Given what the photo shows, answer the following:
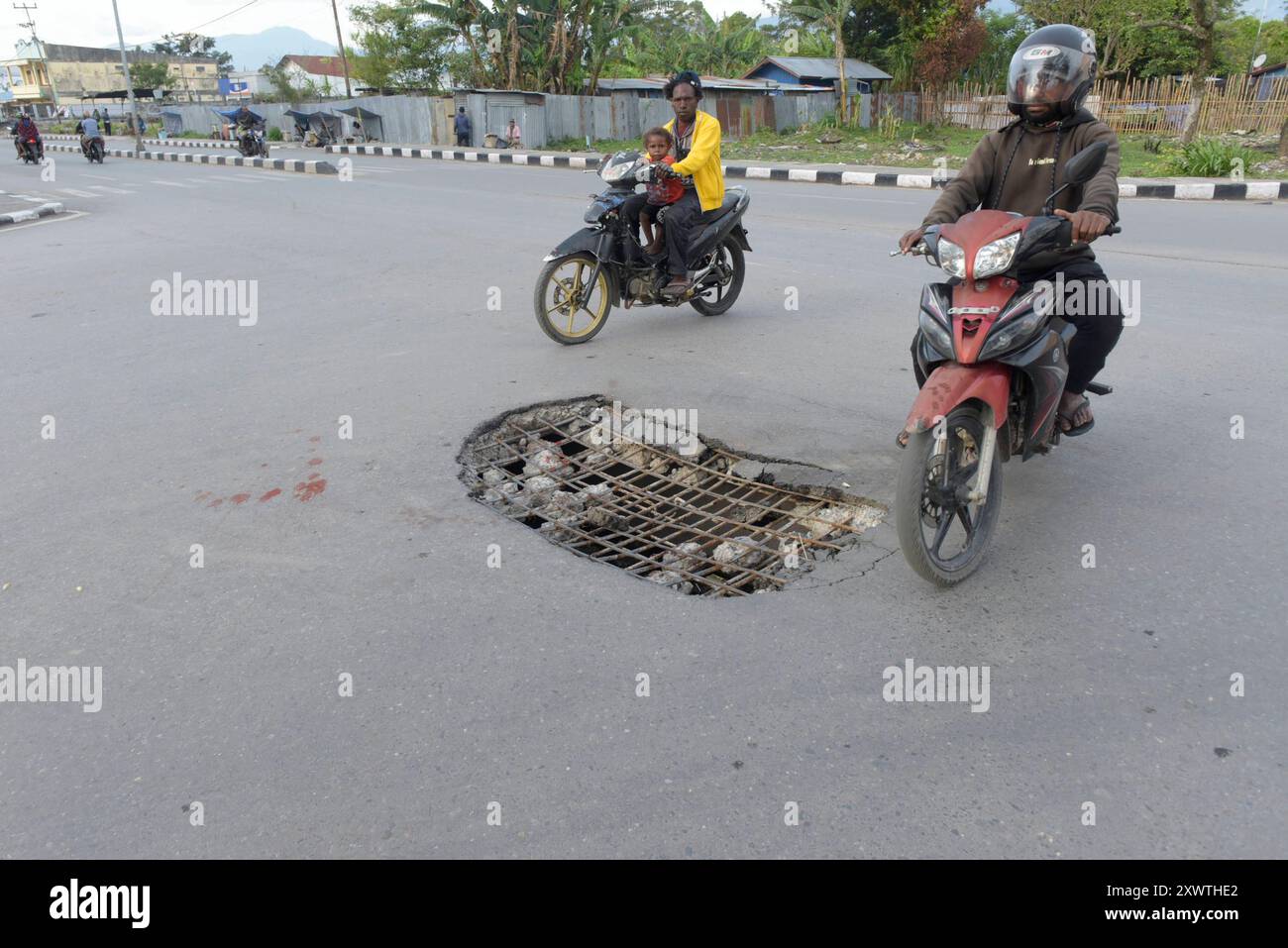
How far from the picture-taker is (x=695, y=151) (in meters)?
5.89

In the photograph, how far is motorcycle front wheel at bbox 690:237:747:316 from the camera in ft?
21.4

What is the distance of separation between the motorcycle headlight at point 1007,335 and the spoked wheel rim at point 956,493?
0.71ft

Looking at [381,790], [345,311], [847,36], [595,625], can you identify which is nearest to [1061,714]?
[595,625]

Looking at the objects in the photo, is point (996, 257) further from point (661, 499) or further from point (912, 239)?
point (661, 499)

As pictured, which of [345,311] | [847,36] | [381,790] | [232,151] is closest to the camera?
[381,790]

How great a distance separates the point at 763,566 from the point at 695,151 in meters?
3.65

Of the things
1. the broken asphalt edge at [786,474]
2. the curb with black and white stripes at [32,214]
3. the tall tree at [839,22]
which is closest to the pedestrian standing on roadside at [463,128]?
the tall tree at [839,22]

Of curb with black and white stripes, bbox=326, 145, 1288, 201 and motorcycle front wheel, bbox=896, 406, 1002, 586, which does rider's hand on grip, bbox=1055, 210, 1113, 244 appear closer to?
motorcycle front wheel, bbox=896, 406, 1002, 586

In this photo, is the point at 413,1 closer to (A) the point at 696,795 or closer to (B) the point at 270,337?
(B) the point at 270,337

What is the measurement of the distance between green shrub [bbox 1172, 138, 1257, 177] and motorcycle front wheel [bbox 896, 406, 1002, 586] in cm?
1431

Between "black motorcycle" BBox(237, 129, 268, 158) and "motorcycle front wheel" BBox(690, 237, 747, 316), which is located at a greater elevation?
"black motorcycle" BBox(237, 129, 268, 158)

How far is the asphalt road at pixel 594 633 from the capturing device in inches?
80.0

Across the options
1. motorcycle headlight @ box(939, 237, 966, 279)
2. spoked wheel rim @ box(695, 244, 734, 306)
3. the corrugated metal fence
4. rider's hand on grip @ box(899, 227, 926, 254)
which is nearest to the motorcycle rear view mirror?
motorcycle headlight @ box(939, 237, 966, 279)

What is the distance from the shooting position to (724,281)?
662 cm
